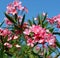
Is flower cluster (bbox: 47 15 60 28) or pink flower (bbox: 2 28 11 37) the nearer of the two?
pink flower (bbox: 2 28 11 37)

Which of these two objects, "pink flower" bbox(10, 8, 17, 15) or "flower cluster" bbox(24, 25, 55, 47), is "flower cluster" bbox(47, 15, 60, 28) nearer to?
"pink flower" bbox(10, 8, 17, 15)

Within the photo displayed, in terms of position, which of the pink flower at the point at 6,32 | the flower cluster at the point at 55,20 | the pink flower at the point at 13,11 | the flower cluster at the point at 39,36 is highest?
the pink flower at the point at 13,11

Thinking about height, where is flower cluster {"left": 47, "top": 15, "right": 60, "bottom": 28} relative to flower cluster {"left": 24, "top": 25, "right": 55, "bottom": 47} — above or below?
above

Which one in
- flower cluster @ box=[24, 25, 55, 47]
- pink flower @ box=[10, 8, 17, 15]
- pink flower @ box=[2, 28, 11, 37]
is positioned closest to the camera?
flower cluster @ box=[24, 25, 55, 47]

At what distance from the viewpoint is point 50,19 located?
315 cm

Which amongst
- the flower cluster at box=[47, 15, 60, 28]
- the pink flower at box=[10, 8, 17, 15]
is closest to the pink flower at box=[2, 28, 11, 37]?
the pink flower at box=[10, 8, 17, 15]

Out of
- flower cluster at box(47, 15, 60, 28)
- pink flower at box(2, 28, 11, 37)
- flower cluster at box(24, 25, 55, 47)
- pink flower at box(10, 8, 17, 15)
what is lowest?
flower cluster at box(24, 25, 55, 47)

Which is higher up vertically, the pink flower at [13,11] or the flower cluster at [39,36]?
the pink flower at [13,11]

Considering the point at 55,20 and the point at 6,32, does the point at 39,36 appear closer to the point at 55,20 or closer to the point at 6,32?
the point at 6,32

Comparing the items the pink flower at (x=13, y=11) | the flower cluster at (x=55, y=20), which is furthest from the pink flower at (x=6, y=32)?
the flower cluster at (x=55, y=20)

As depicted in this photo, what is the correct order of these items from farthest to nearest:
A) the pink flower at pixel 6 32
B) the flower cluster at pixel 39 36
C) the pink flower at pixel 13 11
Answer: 1. the pink flower at pixel 13 11
2. the pink flower at pixel 6 32
3. the flower cluster at pixel 39 36

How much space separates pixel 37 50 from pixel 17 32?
31cm

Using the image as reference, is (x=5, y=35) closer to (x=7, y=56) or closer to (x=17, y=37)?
(x=17, y=37)

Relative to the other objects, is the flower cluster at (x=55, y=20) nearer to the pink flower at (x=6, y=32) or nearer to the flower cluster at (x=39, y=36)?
the pink flower at (x=6, y=32)
